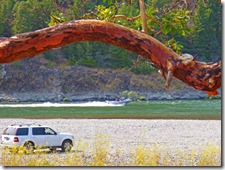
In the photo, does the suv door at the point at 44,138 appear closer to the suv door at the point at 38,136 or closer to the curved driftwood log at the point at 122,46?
the suv door at the point at 38,136

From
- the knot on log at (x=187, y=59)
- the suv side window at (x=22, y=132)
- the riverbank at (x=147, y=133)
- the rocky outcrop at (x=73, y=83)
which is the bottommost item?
the riverbank at (x=147, y=133)

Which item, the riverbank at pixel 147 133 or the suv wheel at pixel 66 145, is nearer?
the suv wheel at pixel 66 145

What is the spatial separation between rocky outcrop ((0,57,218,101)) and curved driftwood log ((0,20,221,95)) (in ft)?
148

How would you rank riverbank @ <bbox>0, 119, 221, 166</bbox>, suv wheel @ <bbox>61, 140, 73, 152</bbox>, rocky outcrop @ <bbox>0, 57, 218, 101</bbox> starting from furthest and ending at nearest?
rocky outcrop @ <bbox>0, 57, 218, 101</bbox> → riverbank @ <bbox>0, 119, 221, 166</bbox> → suv wheel @ <bbox>61, 140, 73, 152</bbox>

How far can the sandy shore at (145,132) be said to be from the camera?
54.5ft

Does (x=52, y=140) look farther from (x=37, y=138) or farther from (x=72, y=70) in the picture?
(x=72, y=70)

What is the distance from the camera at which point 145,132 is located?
1950 centimetres

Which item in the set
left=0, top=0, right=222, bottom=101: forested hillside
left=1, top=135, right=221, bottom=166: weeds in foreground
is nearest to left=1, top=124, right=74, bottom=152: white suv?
left=1, top=135, right=221, bottom=166: weeds in foreground

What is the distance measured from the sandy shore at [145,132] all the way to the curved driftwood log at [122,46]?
1148cm

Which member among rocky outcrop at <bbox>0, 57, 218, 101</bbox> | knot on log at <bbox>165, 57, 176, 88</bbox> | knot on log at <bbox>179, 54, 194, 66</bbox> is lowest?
knot on log at <bbox>165, 57, 176, 88</bbox>

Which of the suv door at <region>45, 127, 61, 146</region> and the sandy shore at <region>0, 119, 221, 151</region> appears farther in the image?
the sandy shore at <region>0, 119, 221, 151</region>

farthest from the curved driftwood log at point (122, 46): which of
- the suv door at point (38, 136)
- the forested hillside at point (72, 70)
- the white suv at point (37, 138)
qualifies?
the forested hillside at point (72, 70)

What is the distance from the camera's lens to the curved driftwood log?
126 inches

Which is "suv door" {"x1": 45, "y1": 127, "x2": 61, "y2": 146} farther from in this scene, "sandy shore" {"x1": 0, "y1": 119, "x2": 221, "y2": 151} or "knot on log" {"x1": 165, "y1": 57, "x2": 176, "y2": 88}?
"knot on log" {"x1": 165, "y1": 57, "x2": 176, "y2": 88}
